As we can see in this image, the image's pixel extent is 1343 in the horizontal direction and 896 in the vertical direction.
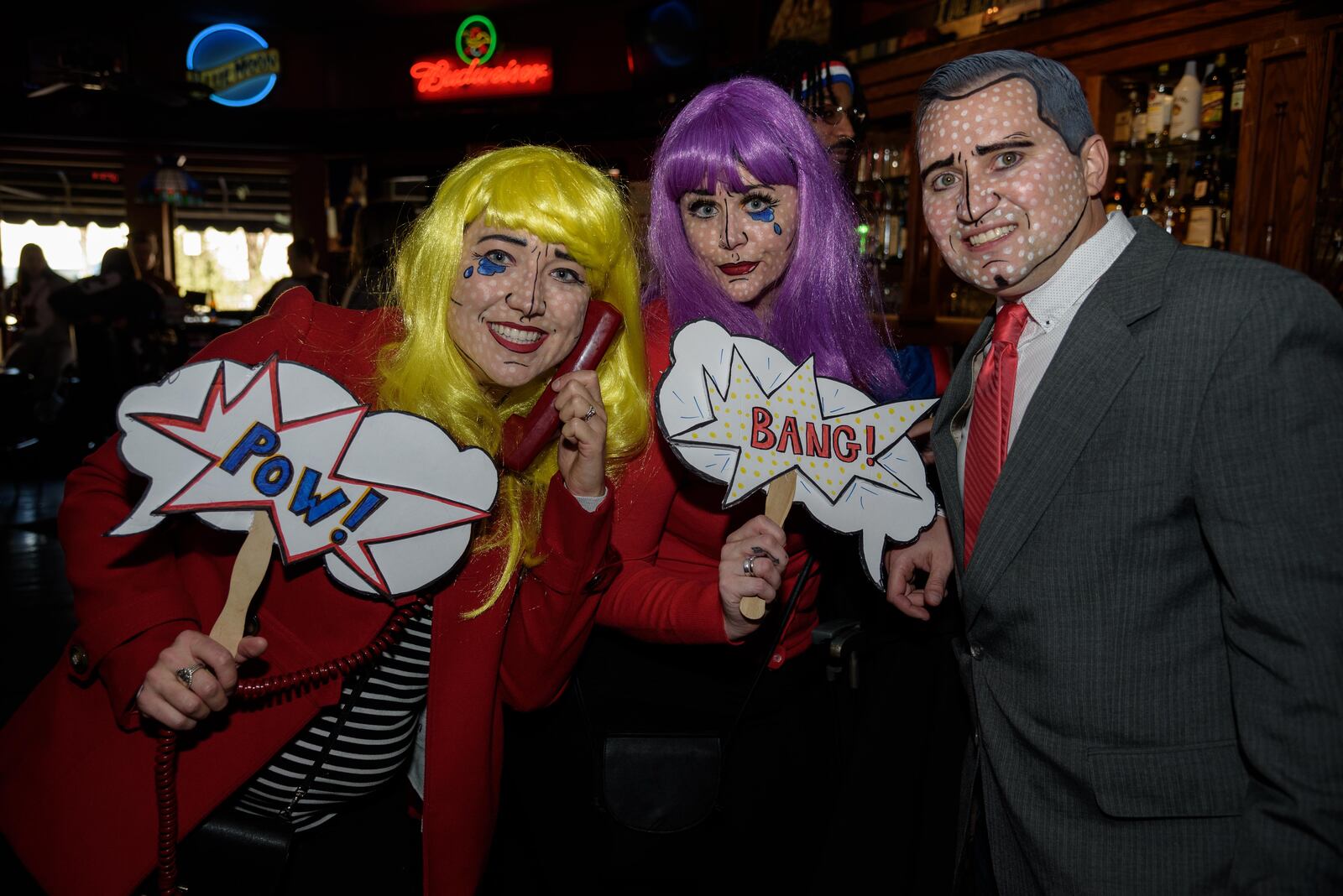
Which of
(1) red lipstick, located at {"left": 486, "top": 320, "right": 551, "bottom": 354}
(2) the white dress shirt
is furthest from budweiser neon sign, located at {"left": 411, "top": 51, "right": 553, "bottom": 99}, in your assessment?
(2) the white dress shirt

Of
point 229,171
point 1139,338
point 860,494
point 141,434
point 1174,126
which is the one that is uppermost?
point 229,171

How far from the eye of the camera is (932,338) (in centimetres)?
427

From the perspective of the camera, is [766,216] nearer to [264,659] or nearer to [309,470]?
[309,470]

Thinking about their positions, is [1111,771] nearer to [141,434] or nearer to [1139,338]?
[1139,338]

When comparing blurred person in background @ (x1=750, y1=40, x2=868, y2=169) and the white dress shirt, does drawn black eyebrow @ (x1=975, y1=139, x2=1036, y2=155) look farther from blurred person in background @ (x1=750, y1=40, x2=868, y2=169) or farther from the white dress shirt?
blurred person in background @ (x1=750, y1=40, x2=868, y2=169)

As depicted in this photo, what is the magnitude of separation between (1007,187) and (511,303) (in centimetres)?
68

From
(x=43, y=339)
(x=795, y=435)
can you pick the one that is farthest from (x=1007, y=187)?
(x=43, y=339)

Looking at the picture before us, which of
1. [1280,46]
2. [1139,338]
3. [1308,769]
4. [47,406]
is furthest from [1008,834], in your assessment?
[47,406]

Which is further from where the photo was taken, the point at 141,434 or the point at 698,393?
the point at 698,393

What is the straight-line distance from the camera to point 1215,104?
2.92 m

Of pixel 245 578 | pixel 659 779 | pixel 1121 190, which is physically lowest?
pixel 659 779

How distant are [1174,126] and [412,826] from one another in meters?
3.12

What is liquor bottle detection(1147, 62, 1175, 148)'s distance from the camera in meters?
3.09

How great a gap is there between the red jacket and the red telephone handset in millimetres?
104
